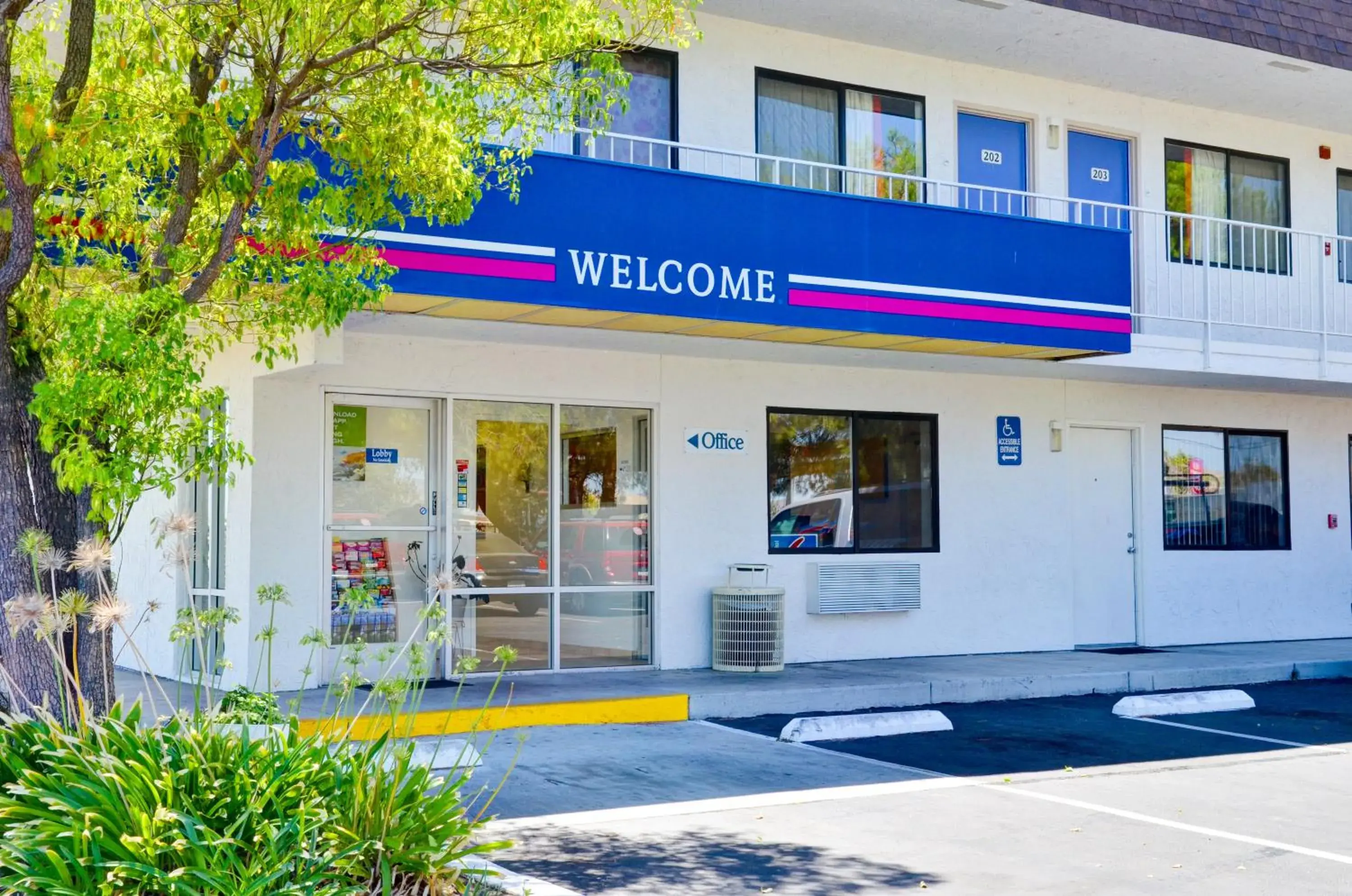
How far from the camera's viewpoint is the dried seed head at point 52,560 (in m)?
5.81

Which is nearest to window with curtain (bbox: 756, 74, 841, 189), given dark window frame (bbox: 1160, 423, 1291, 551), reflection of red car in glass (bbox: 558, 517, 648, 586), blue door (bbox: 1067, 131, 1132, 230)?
blue door (bbox: 1067, 131, 1132, 230)

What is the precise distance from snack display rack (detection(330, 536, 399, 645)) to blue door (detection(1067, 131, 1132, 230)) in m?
7.97

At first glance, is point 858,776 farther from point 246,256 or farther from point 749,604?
point 246,256

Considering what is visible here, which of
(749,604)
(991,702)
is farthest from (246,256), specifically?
(991,702)

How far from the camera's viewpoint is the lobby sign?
986 centimetres

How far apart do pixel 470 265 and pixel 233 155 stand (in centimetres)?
298

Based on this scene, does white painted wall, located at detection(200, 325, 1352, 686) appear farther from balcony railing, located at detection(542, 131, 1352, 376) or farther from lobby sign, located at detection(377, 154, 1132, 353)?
lobby sign, located at detection(377, 154, 1132, 353)

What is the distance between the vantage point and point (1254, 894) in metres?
6.13

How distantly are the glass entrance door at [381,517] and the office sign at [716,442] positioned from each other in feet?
7.71

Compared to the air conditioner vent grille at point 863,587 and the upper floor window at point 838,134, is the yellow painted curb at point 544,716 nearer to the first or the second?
the air conditioner vent grille at point 863,587

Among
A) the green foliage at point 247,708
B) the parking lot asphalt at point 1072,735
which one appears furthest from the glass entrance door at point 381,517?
the green foliage at point 247,708

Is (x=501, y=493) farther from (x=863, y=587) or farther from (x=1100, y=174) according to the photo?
(x=1100, y=174)

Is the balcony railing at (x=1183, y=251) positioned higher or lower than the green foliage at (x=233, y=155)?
higher

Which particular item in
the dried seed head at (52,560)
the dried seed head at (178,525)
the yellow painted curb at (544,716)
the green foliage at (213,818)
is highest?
the dried seed head at (178,525)
